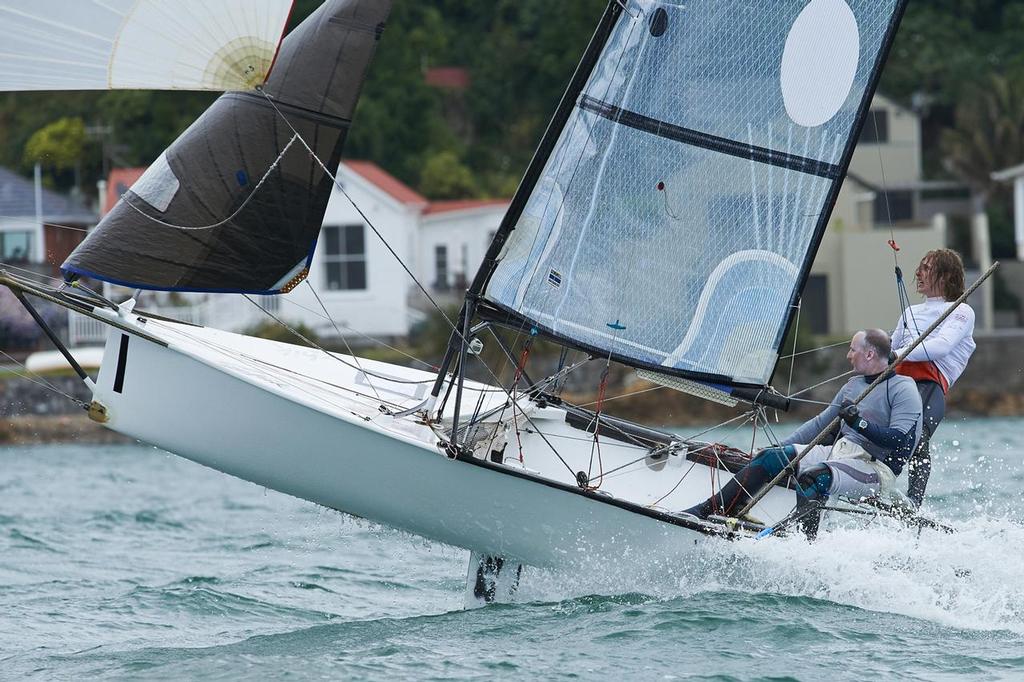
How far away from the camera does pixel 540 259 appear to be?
25.2 feet

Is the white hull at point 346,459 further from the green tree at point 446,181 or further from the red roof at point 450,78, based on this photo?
the red roof at point 450,78

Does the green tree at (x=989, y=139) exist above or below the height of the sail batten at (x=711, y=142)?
above

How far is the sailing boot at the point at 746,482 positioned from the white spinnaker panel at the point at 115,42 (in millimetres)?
3231

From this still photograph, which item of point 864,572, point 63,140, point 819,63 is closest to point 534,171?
point 819,63

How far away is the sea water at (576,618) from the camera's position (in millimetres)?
6547

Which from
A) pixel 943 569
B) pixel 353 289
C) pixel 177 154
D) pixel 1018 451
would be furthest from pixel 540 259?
pixel 353 289

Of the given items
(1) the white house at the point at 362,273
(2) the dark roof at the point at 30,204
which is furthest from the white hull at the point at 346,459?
(2) the dark roof at the point at 30,204

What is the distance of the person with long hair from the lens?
7.61 m

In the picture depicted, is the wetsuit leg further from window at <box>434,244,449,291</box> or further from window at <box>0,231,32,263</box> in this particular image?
window at <box>0,231,32,263</box>

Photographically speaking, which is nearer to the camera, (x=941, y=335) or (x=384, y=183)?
(x=941, y=335)

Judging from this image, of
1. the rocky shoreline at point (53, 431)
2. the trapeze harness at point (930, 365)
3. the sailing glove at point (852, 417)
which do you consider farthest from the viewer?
the rocky shoreline at point (53, 431)

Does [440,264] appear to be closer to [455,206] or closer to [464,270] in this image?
[464,270]

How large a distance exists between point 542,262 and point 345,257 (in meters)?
20.4

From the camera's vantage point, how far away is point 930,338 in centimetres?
756
